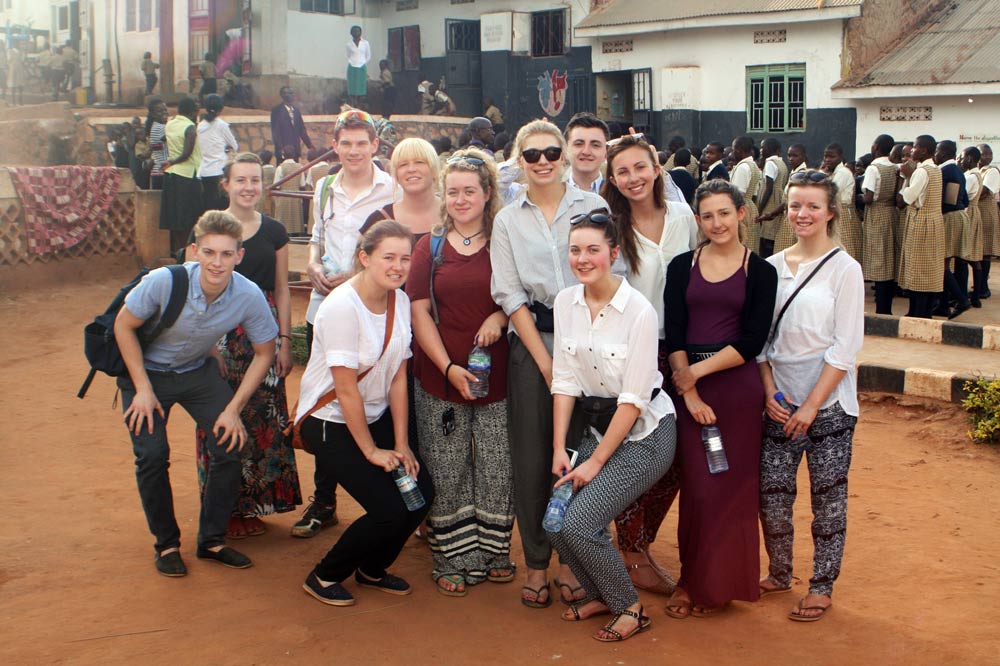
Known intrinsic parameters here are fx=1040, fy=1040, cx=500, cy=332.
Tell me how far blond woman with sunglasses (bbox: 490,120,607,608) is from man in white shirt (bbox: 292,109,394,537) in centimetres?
98

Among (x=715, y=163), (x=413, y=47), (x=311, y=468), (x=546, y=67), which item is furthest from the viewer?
(x=413, y=47)

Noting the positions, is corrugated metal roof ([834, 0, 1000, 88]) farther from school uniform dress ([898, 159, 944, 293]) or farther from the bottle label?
the bottle label

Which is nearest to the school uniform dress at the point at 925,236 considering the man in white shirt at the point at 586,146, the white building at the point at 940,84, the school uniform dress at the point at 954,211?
the school uniform dress at the point at 954,211

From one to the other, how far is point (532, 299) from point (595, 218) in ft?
1.66

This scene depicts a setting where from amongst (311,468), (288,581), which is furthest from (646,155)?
(311,468)

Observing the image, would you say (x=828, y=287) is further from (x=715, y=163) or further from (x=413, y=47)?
(x=413, y=47)

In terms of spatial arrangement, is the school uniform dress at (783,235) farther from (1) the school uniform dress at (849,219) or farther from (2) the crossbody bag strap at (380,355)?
(2) the crossbody bag strap at (380,355)

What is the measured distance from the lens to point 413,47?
1053 inches

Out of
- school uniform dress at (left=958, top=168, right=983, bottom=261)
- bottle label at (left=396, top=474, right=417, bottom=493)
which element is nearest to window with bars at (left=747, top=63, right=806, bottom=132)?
school uniform dress at (left=958, top=168, right=983, bottom=261)

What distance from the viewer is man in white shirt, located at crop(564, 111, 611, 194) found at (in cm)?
456

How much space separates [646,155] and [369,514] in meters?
1.88

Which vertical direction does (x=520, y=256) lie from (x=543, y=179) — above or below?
below

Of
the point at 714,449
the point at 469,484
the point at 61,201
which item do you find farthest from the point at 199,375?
the point at 61,201

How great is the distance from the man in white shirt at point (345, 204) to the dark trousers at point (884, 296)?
7.20 meters
